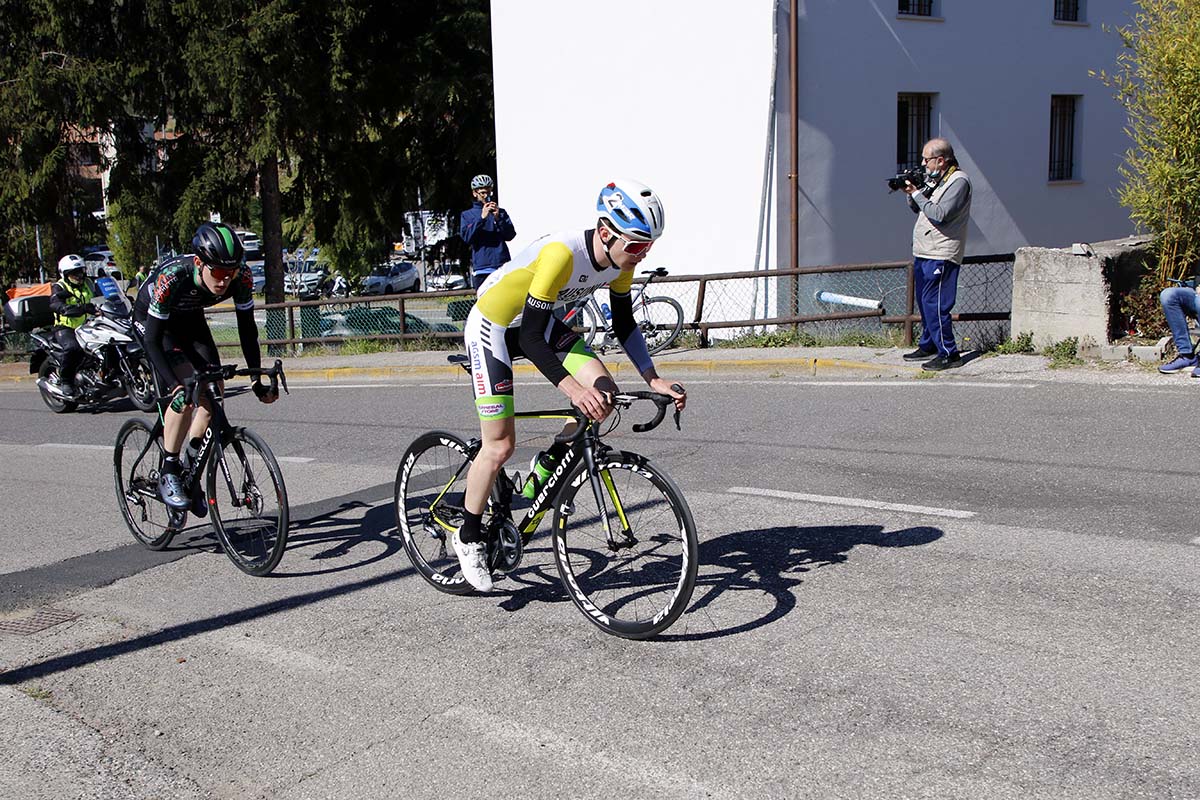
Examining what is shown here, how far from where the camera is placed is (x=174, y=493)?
21.7ft

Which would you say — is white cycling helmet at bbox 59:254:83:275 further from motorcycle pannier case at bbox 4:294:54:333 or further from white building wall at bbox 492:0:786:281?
white building wall at bbox 492:0:786:281

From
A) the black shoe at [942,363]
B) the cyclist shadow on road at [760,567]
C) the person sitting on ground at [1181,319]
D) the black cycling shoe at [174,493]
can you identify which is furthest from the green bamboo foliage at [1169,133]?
the black cycling shoe at [174,493]

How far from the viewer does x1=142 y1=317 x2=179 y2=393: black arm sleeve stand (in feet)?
20.9

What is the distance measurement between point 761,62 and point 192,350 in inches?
578

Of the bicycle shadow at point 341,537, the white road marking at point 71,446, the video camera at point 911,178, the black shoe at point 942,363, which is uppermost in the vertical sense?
the video camera at point 911,178

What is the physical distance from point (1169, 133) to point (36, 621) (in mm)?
10917

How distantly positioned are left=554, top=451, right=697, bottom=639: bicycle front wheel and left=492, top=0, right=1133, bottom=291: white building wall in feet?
50.6

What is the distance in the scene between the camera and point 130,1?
83.6 feet

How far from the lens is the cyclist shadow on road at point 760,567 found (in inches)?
199

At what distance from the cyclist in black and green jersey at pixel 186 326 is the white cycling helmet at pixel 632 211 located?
2378 mm

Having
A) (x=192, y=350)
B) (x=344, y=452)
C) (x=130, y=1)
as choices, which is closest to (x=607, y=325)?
(x=344, y=452)

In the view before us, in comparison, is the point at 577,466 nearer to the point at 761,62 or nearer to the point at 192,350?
the point at 192,350

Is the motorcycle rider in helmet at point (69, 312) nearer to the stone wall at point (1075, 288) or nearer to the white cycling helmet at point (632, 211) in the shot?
the stone wall at point (1075, 288)

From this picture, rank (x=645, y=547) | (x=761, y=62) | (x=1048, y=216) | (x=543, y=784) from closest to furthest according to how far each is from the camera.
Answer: (x=543, y=784)
(x=645, y=547)
(x=761, y=62)
(x=1048, y=216)
